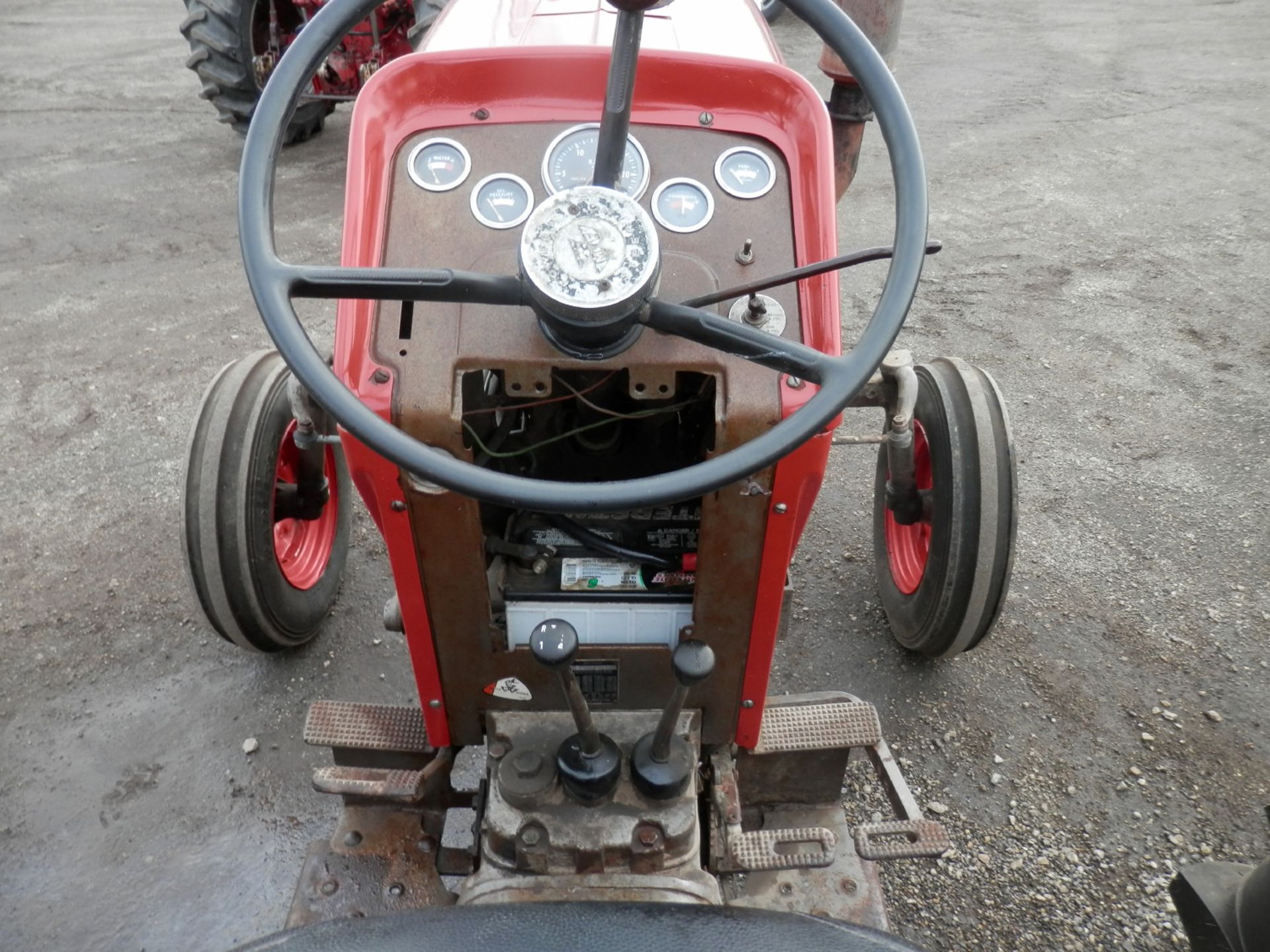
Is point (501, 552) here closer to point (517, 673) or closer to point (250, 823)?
point (517, 673)

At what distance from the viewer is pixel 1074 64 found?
23.1 feet

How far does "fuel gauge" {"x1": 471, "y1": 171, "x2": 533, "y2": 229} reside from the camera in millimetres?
1286

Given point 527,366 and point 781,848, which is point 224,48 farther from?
point 781,848

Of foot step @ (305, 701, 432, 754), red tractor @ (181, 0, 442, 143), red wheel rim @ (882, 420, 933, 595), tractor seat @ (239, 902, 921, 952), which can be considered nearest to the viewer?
tractor seat @ (239, 902, 921, 952)

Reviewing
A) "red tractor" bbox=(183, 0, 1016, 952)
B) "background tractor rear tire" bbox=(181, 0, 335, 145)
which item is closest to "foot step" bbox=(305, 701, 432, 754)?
"red tractor" bbox=(183, 0, 1016, 952)

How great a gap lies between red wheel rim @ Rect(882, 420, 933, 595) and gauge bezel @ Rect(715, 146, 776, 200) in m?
1.15

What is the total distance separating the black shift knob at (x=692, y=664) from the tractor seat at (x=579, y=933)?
378mm

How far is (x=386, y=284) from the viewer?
3.18 feet

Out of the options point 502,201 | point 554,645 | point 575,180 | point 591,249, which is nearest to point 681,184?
point 575,180

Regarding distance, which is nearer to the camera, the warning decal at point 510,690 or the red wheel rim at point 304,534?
the warning decal at point 510,690

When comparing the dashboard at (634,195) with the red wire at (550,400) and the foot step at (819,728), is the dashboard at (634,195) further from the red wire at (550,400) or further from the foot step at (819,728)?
the foot step at (819,728)

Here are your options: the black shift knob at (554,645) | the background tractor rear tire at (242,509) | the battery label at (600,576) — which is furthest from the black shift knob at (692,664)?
the background tractor rear tire at (242,509)

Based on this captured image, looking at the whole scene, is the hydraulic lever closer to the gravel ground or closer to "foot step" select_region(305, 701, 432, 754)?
"foot step" select_region(305, 701, 432, 754)

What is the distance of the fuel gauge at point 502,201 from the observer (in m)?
1.29
